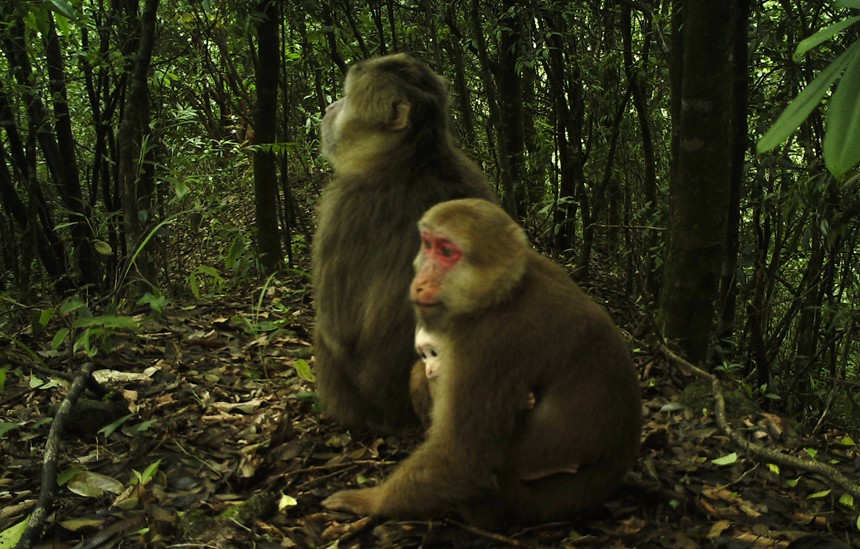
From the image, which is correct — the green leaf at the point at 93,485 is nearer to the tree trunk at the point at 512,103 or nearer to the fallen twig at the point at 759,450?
the fallen twig at the point at 759,450

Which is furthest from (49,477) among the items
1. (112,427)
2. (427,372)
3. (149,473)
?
(427,372)

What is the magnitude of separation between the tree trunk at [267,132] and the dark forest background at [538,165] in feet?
0.06

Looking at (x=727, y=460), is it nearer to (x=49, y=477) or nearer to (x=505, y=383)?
(x=505, y=383)

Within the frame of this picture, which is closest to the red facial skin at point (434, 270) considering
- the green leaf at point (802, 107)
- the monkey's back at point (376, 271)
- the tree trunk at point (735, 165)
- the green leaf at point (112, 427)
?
the monkey's back at point (376, 271)

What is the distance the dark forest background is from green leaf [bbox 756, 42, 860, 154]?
208cm

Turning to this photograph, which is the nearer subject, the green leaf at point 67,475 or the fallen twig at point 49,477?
the fallen twig at point 49,477

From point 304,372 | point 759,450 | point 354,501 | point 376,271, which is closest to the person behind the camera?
point 354,501

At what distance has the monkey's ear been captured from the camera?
371 centimetres

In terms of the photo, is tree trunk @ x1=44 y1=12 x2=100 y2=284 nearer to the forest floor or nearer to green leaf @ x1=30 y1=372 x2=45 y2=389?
the forest floor

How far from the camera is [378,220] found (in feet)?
11.9

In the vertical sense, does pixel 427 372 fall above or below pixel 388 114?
below

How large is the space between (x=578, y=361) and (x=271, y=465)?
5.44ft

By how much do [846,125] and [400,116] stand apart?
2516mm

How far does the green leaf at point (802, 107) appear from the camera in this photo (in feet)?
4.81
